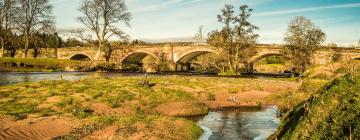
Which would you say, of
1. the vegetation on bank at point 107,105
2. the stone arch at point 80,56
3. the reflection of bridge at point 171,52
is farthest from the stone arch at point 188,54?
the vegetation on bank at point 107,105

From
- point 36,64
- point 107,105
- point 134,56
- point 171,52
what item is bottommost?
point 107,105

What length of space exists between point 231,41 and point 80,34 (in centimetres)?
2773

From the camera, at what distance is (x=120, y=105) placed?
70.9 feet

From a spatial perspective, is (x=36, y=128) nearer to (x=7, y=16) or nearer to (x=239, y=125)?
(x=239, y=125)

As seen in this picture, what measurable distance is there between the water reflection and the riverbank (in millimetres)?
1070

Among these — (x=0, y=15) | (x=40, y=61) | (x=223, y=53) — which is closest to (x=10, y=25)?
(x=0, y=15)

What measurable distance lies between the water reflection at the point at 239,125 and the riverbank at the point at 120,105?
42.1 inches

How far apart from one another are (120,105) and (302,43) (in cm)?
3792

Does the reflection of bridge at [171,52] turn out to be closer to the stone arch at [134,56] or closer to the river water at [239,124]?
the stone arch at [134,56]

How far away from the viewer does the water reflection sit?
16078 millimetres

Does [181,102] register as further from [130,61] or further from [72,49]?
[72,49]

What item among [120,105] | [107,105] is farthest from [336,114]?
[120,105]

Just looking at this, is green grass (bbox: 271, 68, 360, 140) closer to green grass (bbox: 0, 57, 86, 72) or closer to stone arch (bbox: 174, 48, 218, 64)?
green grass (bbox: 0, 57, 86, 72)

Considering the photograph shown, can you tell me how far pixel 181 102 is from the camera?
2434cm
